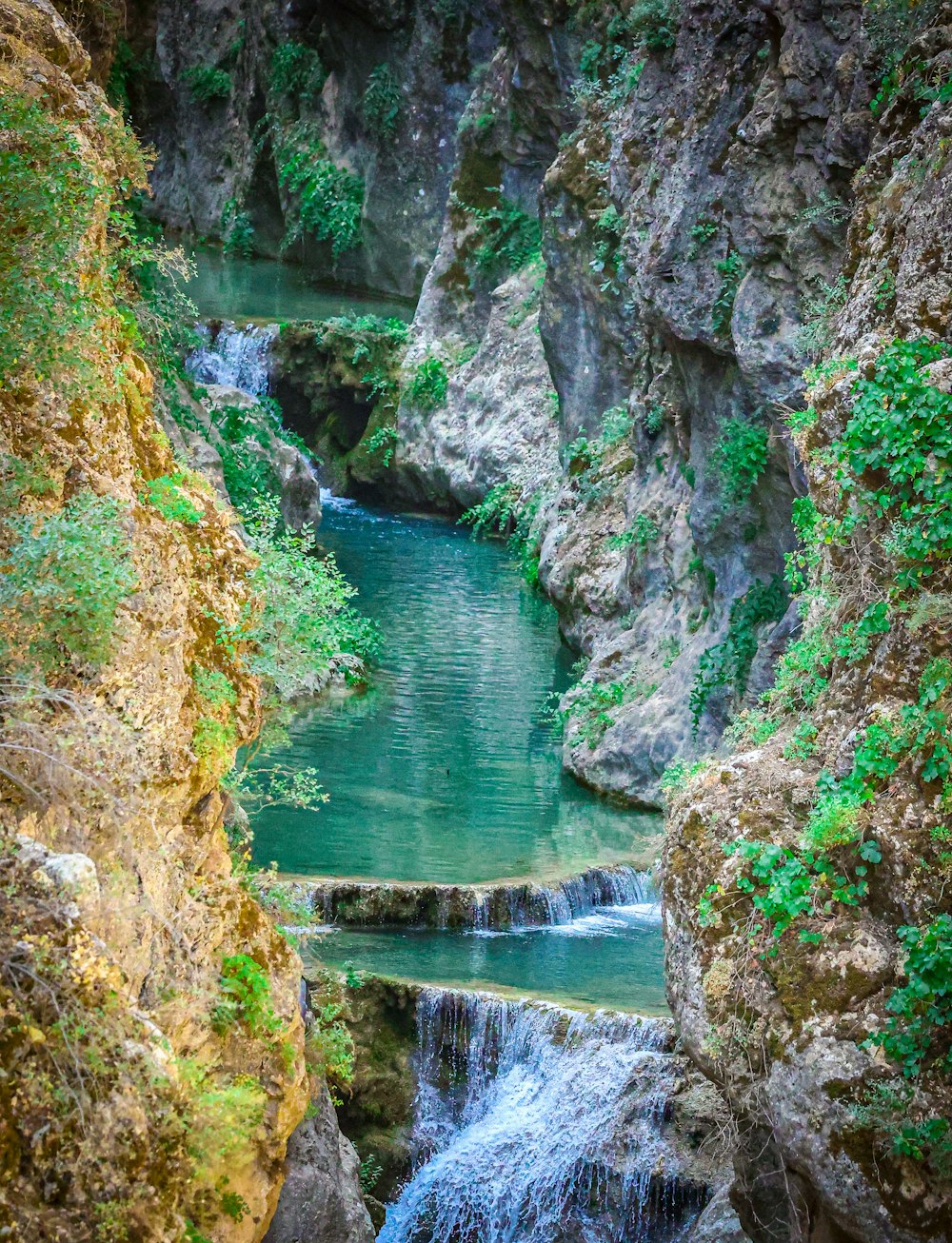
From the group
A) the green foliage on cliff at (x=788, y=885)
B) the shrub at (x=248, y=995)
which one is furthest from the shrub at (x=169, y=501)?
the green foliage on cliff at (x=788, y=885)

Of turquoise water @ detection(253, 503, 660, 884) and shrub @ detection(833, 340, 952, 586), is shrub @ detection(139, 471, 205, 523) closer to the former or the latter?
shrub @ detection(833, 340, 952, 586)

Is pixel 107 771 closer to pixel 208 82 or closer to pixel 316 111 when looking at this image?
pixel 316 111

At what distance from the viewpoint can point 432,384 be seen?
1209 inches

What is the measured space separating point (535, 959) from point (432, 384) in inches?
789

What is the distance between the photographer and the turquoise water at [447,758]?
14.6m

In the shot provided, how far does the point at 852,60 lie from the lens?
40.4 ft

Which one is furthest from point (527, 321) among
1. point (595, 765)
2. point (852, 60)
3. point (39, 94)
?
point (39, 94)

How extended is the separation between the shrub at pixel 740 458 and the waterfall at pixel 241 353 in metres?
17.9

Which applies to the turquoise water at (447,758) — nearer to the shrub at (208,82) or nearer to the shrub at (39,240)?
the shrub at (39,240)

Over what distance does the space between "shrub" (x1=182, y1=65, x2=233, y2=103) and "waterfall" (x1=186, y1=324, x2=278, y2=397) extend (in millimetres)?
13664

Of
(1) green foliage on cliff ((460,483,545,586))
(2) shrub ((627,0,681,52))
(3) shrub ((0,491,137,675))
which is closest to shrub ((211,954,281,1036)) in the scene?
(3) shrub ((0,491,137,675))

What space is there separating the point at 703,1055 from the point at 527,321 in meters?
22.6

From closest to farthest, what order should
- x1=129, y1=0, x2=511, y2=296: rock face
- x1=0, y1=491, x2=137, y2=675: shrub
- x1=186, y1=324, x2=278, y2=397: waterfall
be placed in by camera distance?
1. x1=0, y1=491, x2=137, y2=675: shrub
2. x1=186, y1=324, x2=278, y2=397: waterfall
3. x1=129, y1=0, x2=511, y2=296: rock face

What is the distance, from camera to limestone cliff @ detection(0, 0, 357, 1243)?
5.32m
